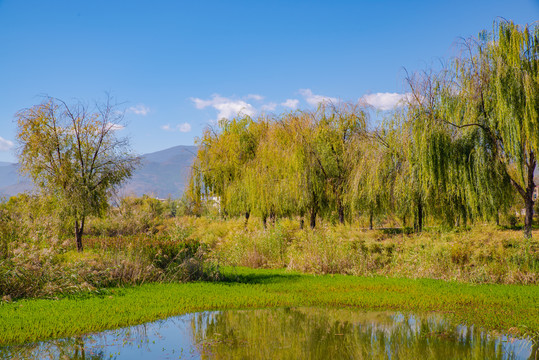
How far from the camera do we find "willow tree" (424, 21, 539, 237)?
12.5 meters

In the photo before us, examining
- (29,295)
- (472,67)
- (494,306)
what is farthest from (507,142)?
(29,295)

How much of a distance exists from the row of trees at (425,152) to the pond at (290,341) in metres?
6.87

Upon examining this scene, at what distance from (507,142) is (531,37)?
10.9ft

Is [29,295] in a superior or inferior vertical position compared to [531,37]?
inferior

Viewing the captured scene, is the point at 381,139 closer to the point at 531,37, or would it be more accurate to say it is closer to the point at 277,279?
the point at 531,37

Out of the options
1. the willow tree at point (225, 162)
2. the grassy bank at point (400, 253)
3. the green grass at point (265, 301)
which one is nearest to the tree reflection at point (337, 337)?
the green grass at point (265, 301)

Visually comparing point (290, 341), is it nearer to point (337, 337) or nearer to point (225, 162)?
point (337, 337)

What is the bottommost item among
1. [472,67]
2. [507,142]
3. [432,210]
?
[432,210]

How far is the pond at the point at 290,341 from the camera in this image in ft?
20.6

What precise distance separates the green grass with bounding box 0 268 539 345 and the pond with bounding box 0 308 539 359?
453 mm

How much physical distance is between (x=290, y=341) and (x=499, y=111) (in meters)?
9.56

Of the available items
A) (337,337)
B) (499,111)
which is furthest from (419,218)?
(337,337)

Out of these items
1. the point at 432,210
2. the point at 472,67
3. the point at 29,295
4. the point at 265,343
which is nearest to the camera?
the point at 265,343

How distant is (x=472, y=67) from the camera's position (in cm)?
1425
